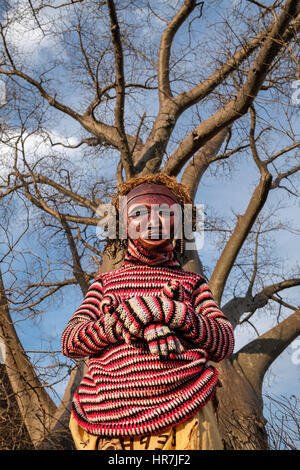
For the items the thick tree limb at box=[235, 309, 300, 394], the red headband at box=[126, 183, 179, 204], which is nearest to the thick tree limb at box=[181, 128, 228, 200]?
the thick tree limb at box=[235, 309, 300, 394]

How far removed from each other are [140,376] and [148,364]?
5 centimetres

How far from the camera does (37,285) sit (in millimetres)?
4766

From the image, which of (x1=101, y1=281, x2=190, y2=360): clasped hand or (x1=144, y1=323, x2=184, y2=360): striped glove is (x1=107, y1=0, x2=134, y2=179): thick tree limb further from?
(x1=144, y1=323, x2=184, y2=360): striped glove

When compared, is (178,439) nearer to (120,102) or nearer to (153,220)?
(153,220)

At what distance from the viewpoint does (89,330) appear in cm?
183

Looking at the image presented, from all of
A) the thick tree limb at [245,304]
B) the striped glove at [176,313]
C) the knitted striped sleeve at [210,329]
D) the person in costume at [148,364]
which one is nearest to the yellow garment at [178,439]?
the person in costume at [148,364]

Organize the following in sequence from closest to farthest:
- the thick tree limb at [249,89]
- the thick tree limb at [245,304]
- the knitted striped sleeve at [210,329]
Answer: the knitted striped sleeve at [210,329] < the thick tree limb at [249,89] < the thick tree limb at [245,304]

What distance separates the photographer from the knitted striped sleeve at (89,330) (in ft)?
5.84

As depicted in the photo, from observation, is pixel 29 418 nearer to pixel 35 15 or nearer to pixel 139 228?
pixel 139 228

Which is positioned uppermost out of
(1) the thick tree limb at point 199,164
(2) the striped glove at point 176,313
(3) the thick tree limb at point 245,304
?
(1) the thick tree limb at point 199,164

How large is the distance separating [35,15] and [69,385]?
14.6 ft

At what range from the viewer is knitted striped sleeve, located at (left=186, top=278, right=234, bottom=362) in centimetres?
Result: 178

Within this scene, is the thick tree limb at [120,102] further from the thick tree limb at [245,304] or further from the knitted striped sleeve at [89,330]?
the knitted striped sleeve at [89,330]
